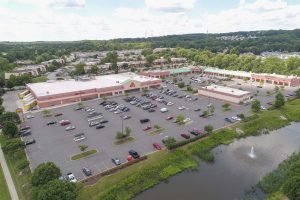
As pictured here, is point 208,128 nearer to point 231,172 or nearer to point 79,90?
point 231,172

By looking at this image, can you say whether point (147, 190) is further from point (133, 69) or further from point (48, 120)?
point (133, 69)

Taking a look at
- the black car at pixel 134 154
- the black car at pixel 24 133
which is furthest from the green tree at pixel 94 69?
the black car at pixel 134 154

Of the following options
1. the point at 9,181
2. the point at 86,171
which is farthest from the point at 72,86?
the point at 86,171

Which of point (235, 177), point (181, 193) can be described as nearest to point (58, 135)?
point (181, 193)

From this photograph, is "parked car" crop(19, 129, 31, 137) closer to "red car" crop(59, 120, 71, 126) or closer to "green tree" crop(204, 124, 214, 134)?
"red car" crop(59, 120, 71, 126)

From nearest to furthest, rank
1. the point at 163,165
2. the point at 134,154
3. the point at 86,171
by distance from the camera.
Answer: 1. the point at 86,171
2. the point at 163,165
3. the point at 134,154

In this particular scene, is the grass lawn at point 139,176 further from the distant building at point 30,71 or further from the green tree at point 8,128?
the distant building at point 30,71
